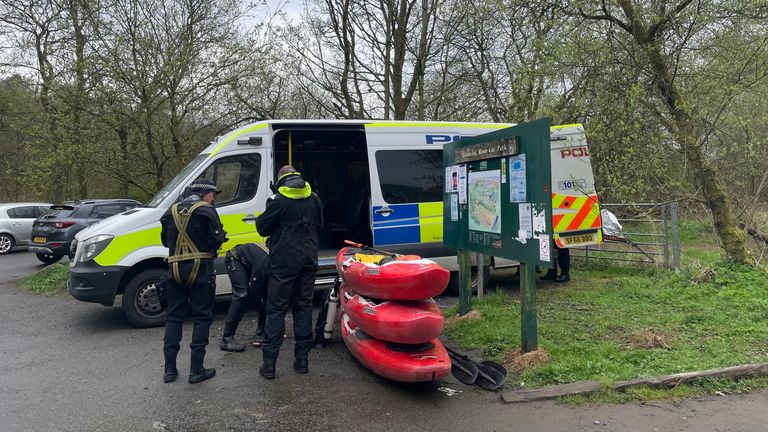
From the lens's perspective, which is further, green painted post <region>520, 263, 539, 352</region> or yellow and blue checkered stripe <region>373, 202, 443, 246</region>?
yellow and blue checkered stripe <region>373, 202, 443, 246</region>

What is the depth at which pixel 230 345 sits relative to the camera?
5734mm

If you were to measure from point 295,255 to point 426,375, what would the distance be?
1712 mm

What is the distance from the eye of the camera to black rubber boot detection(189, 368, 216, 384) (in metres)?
4.75

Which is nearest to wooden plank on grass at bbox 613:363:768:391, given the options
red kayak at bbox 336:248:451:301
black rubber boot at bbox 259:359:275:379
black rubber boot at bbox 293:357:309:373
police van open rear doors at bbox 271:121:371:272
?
red kayak at bbox 336:248:451:301

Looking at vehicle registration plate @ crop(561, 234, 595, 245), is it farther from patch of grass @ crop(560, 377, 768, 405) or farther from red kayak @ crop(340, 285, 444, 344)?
red kayak @ crop(340, 285, 444, 344)

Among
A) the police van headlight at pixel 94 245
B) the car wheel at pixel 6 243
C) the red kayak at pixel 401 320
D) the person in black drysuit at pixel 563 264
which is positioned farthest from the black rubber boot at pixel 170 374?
the car wheel at pixel 6 243

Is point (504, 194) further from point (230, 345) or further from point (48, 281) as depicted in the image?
point (48, 281)

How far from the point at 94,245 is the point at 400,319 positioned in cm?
448

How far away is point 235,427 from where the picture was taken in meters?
3.84

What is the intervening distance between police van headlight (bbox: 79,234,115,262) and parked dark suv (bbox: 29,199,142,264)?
6736mm

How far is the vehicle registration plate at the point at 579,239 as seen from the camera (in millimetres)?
8672

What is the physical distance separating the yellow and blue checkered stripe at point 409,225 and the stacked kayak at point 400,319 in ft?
8.81

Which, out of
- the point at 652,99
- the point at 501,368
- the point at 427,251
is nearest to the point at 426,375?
the point at 501,368

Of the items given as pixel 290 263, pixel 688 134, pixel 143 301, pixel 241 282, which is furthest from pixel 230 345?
pixel 688 134
